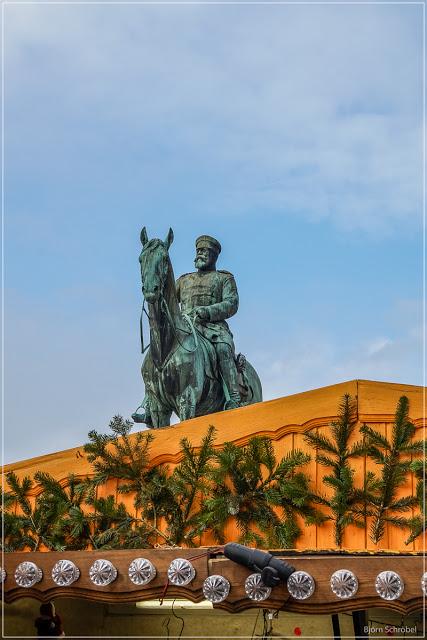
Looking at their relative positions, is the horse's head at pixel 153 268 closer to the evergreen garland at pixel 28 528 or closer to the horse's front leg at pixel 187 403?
the horse's front leg at pixel 187 403

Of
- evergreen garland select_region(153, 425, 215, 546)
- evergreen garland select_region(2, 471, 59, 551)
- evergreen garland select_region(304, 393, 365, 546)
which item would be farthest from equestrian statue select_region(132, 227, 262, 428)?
evergreen garland select_region(304, 393, 365, 546)

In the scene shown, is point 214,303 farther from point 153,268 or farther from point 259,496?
point 259,496

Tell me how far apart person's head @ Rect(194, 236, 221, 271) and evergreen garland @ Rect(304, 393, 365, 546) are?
8300 millimetres

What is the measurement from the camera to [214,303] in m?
17.0

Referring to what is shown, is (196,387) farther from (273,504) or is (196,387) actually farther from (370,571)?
(370,571)

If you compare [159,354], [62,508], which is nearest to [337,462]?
[62,508]

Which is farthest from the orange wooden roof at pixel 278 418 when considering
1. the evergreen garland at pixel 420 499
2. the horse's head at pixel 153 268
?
the horse's head at pixel 153 268

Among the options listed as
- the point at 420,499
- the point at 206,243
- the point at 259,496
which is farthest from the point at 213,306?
the point at 420,499

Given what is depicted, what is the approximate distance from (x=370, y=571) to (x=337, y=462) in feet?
5.40

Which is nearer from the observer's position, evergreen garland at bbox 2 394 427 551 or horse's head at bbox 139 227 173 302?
evergreen garland at bbox 2 394 427 551

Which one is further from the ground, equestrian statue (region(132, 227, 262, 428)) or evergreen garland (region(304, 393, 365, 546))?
equestrian statue (region(132, 227, 262, 428))

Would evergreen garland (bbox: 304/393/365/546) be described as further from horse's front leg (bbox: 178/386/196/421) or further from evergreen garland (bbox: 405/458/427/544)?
horse's front leg (bbox: 178/386/196/421)

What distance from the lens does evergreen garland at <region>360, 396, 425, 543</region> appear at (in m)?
8.55

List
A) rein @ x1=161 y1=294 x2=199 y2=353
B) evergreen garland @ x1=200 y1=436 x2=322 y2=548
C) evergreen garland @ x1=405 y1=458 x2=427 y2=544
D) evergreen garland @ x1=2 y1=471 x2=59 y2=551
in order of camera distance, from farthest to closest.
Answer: rein @ x1=161 y1=294 x2=199 y2=353
evergreen garland @ x1=2 y1=471 x2=59 y2=551
evergreen garland @ x1=200 y1=436 x2=322 y2=548
evergreen garland @ x1=405 y1=458 x2=427 y2=544
